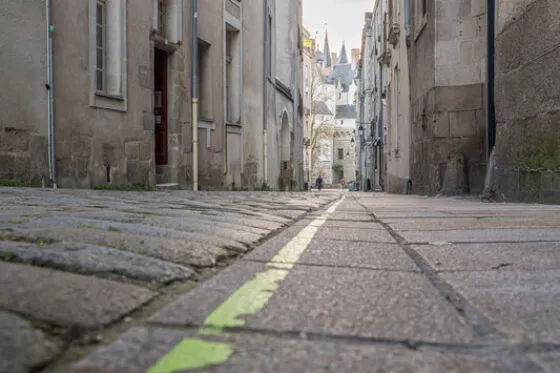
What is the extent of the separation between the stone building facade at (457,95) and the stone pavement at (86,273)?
8.19m

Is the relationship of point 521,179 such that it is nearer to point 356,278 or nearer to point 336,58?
point 356,278

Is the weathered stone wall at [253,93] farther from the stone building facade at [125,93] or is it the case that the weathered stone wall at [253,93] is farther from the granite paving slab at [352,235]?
the granite paving slab at [352,235]

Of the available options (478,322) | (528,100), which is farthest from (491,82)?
(478,322)

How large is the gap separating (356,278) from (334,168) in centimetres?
8278

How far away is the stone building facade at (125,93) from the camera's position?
784 cm

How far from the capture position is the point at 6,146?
298 inches

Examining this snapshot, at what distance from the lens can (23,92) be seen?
25.7ft

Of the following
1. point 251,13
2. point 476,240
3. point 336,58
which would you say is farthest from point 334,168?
point 476,240

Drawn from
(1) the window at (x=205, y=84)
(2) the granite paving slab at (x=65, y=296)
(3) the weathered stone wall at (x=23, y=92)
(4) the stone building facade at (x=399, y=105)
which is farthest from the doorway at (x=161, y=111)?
(2) the granite paving slab at (x=65, y=296)

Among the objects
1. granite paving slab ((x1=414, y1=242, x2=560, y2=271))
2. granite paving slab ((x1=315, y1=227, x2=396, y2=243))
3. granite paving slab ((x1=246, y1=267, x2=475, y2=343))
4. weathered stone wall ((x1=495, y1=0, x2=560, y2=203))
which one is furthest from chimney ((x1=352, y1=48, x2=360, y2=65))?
granite paving slab ((x1=246, y1=267, x2=475, y2=343))

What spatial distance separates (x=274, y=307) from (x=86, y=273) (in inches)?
25.5

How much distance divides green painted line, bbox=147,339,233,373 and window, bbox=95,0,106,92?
8.70 m

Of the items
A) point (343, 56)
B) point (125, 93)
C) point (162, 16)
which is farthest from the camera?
point (343, 56)

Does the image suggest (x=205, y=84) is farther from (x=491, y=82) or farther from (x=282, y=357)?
(x=282, y=357)
